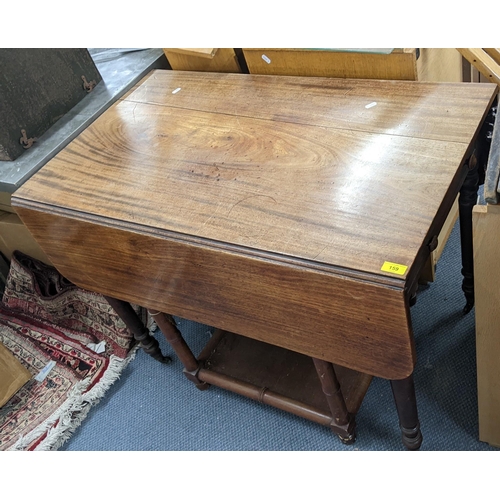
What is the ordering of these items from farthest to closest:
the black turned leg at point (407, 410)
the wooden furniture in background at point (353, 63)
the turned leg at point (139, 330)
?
the turned leg at point (139, 330), the wooden furniture in background at point (353, 63), the black turned leg at point (407, 410)

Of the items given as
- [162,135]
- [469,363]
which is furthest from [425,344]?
[162,135]

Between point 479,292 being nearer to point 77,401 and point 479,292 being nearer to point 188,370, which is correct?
point 188,370

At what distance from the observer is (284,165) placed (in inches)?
43.1

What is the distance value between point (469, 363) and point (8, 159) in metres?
1.30

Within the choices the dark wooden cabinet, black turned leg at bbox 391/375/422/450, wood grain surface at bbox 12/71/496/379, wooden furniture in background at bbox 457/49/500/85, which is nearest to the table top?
wood grain surface at bbox 12/71/496/379

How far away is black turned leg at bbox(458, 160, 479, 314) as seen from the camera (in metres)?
1.23

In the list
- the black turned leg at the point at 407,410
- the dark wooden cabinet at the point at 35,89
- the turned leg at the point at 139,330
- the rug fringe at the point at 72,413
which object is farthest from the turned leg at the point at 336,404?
the dark wooden cabinet at the point at 35,89

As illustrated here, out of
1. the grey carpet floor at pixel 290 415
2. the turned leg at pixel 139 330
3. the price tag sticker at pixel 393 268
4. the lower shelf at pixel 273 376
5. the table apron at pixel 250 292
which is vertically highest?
the price tag sticker at pixel 393 268

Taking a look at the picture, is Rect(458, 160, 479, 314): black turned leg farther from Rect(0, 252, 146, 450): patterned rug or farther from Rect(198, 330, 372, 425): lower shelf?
Rect(0, 252, 146, 450): patterned rug

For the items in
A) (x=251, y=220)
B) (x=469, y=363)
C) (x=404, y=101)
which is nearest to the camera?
(x=251, y=220)

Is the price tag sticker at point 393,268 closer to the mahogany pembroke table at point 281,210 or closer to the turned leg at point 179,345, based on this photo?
the mahogany pembroke table at point 281,210

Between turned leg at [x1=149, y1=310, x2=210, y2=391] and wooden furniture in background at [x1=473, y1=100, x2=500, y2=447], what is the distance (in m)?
0.69

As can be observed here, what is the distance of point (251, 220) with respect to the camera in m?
1.00

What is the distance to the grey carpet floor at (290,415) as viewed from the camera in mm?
1378
